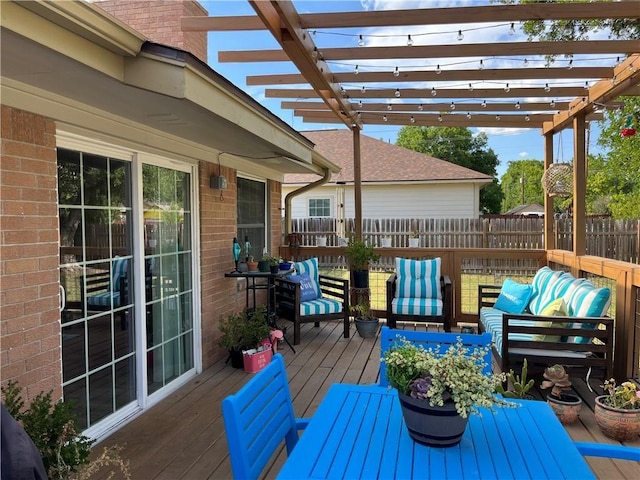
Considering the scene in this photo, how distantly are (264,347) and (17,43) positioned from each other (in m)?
3.24

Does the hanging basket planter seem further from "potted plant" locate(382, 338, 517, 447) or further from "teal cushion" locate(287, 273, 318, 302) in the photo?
"potted plant" locate(382, 338, 517, 447)

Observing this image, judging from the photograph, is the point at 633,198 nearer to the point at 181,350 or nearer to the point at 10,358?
the point at 181,350

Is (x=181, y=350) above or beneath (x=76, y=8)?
beneath

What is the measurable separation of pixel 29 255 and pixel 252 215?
11.3 ft

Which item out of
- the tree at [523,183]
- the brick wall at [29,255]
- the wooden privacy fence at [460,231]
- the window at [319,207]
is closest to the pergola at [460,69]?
the brick wall at [29,255]

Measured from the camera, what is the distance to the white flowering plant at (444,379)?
1.33 meters

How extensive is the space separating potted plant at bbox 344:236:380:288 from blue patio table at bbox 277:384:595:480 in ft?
13.2

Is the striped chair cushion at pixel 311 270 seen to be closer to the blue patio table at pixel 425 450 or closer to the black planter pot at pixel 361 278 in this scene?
the black planter pot at pixel 361 278

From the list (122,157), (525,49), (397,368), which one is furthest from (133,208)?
(525,49)

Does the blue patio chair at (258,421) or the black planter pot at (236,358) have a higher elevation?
the blue patio chair at (258,421)

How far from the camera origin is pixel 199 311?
4051 millimetres

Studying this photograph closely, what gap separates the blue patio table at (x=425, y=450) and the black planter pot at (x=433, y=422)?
3 cm

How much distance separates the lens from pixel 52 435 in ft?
6.33

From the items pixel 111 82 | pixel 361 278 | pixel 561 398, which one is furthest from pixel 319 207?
pixel 111 82
